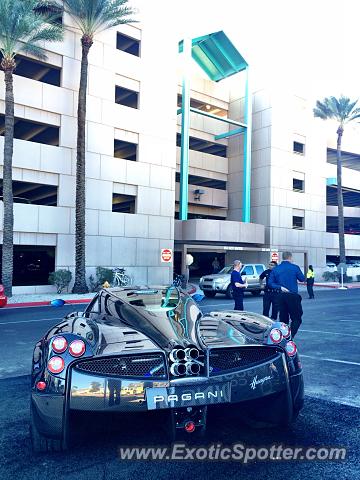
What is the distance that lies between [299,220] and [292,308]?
28954mm

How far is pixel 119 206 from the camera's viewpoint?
25.7 metres

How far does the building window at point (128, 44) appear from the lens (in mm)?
24922

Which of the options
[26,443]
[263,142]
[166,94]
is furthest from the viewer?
[263,142]

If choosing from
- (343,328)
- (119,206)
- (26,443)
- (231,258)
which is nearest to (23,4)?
(119,206)

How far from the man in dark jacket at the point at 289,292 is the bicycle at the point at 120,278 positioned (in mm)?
15022

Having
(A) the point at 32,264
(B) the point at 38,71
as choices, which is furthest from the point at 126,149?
(A) the point at 32,264

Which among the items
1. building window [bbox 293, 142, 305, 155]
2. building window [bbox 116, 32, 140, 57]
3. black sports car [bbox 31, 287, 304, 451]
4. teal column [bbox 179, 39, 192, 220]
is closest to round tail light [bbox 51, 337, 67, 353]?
black sports car [bbox 31, 287, 304, 451]

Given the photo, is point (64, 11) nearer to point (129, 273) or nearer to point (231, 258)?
point (129, 273)

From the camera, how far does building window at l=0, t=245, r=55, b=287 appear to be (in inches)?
811

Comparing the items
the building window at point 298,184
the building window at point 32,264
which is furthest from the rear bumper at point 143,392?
the building window at point 298,184

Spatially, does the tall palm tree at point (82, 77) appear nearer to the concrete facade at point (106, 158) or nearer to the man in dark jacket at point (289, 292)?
the concrete facade at point (106, 158)

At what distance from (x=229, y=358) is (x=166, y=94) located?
24.7 m

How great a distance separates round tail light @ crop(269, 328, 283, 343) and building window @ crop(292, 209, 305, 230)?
31.8 m

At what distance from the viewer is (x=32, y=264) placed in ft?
68.4
